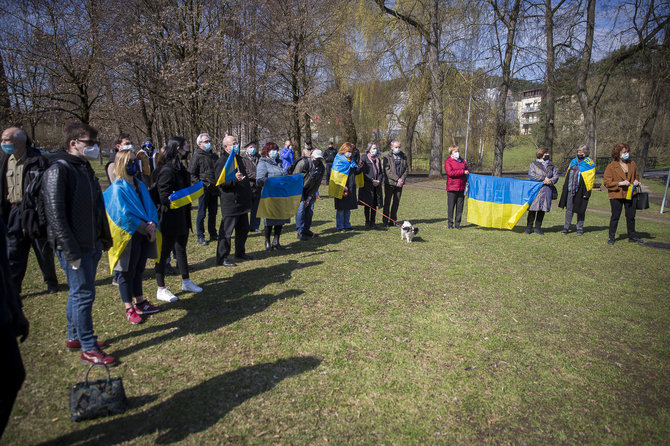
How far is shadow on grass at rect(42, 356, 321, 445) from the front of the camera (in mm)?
2871

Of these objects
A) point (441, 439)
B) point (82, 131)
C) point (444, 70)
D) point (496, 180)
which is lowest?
point (441, 439)

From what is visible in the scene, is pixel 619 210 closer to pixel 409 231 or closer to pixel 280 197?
pixel 409 231

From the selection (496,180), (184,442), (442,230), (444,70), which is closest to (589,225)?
(496,180)

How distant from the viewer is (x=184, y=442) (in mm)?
2830

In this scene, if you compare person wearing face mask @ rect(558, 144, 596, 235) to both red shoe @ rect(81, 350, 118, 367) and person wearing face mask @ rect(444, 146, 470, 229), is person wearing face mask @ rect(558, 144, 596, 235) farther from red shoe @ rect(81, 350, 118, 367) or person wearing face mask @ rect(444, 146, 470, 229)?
red shoe @ rect(81, 350, 118, 367)

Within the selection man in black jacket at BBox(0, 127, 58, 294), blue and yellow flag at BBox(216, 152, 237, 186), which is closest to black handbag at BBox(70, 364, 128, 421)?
man in black jacket at BBox(0, 127, 58, 294)

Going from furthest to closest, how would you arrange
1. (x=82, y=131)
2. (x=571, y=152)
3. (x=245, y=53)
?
(x=571, y=152)
(x=245, y=53)
(x=82, y=131)

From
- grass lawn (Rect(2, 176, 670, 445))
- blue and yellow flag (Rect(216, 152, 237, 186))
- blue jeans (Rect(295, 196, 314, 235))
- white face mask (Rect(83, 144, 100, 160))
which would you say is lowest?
grass lawn (Rect(2, 176, 670, 445))

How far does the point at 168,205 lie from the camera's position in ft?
17.3

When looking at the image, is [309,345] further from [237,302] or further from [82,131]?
[82,131]

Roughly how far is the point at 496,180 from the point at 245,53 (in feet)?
50.9

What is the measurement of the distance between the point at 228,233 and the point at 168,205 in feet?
5.29

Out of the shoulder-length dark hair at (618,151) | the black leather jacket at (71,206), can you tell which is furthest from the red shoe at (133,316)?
the shoulder-length dark hair at (618,151)

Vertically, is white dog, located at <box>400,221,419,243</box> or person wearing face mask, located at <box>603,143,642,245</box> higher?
person wearing face mask, located at <box>603,143,642,245</box>
